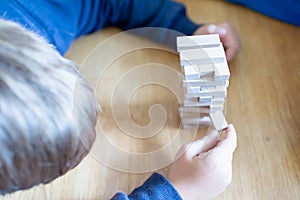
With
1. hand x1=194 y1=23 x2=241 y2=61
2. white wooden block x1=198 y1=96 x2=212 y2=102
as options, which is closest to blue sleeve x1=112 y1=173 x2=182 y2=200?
white wooden block x1=198 y1=96 x2=212 y2=102

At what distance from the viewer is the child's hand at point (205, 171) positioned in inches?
21.3

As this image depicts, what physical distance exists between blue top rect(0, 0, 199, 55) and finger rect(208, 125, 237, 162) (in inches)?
8.3

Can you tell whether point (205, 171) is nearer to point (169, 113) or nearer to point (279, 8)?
point (169, 113)

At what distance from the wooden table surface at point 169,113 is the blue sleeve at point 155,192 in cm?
3

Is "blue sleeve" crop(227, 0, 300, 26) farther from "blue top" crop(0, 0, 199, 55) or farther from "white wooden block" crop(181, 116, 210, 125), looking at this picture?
"white wooden block" crop(181, 116, 210, 125)

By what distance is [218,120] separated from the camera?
22.7 inches

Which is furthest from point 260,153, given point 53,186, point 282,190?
point 53,186

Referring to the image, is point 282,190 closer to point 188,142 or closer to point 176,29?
point 188,142

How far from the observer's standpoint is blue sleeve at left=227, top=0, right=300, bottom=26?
72cm

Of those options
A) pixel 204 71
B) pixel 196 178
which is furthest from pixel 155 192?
pixel 204 71

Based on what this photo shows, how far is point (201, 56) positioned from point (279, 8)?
0.27m

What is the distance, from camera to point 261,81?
2.17 feet

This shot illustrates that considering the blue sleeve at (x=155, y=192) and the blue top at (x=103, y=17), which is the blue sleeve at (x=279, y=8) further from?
the blue sleeve at (x=155, y=192)

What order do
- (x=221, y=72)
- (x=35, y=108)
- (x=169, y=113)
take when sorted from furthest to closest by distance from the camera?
(x=169, y=113) → (x=221, y=72) → (x=35, y=108)
